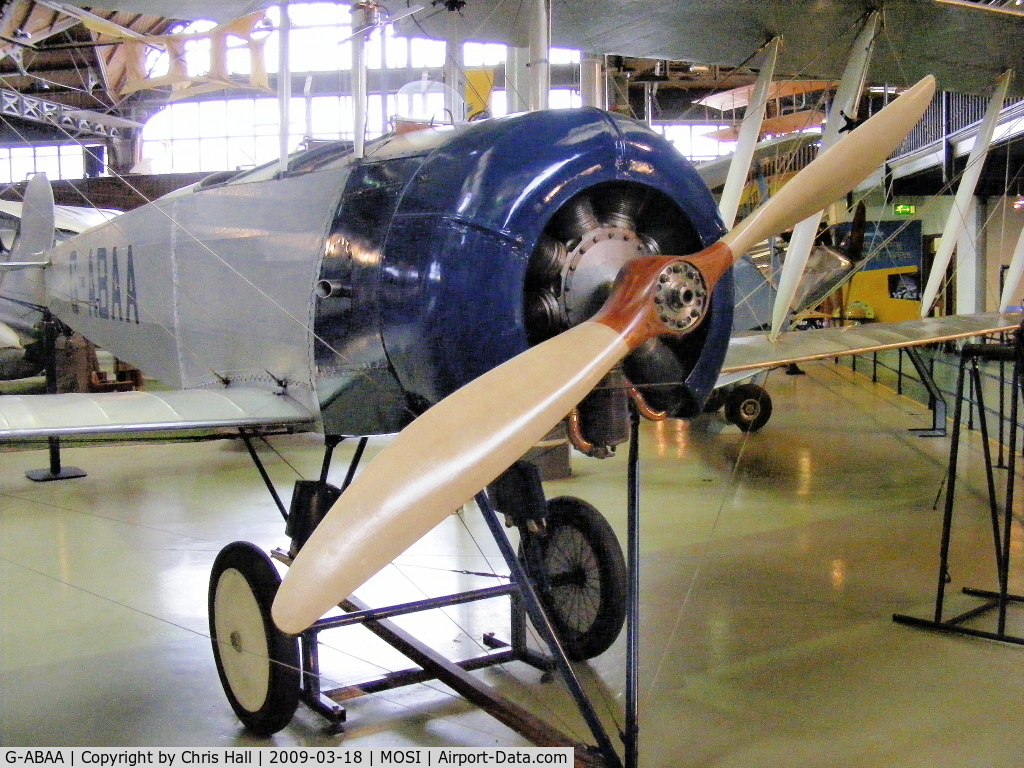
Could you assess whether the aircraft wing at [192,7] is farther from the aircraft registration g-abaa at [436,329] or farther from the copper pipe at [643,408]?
the copper pipe at [643,408]

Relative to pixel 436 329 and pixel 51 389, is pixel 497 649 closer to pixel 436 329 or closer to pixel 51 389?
pixel 436 329

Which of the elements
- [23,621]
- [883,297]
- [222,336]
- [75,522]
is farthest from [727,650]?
[883,297]

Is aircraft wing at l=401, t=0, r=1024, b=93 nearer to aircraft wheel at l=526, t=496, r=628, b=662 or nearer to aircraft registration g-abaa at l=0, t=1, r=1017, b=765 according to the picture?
aircraft registration g-abaa at l=0, t=1, r=1017, b=765

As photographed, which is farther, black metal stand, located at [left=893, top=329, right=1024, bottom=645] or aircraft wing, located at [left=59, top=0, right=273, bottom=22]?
aircraft wing, located at [left=59, top=0, right=273, bottom=22]

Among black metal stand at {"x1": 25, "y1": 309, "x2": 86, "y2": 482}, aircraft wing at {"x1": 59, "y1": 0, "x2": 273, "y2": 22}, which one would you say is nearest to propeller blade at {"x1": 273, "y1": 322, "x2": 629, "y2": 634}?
aircraft wing at {"x1": 59, "y1": 0, "x2": 273, "y2": 22}

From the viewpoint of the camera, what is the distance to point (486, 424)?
1886 millimetres

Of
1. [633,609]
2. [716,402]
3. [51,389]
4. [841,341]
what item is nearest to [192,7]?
[51,389]

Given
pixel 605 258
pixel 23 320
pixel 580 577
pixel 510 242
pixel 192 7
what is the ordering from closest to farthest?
pixel 510 242
pixel 605 258
pixel 580 577
pixel 192 7
pixel 23 320

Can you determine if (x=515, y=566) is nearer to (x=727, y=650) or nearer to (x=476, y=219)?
Result: (x=476, y=219)

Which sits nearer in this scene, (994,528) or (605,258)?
(605,258)

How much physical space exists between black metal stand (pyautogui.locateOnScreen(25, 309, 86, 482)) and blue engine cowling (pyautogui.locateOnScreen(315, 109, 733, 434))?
18.3 feet

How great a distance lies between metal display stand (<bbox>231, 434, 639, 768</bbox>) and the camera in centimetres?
251

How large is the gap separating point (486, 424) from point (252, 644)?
183cm

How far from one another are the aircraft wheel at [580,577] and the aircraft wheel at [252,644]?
1168 millimetres
